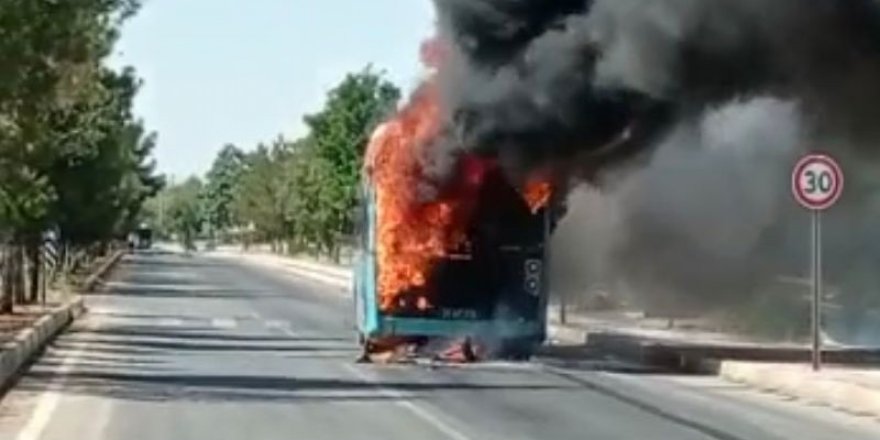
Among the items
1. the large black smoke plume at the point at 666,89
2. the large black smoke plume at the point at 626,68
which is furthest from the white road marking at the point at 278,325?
the large black smoke plume at the point at 626,68

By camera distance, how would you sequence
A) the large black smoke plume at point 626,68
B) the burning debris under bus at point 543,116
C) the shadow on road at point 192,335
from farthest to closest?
the shadow on road at point 192,335, the burning debris under bus at point 543,116, the large black smoke plume at point 626,68

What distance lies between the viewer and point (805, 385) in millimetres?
26734

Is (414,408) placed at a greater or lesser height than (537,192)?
lesser

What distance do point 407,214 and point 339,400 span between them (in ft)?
23.3

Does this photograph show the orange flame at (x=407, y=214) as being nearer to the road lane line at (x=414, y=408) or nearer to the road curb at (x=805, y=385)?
the road lane line at (x=414, y=408)

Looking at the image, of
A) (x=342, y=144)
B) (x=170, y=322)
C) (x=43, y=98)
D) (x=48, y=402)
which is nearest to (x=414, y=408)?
(x=48, y=402)

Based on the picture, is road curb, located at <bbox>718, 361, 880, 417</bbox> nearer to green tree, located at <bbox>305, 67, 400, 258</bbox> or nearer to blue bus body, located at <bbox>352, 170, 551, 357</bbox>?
blue bus body, located at <bbox>352, 170, 551, 357</bbox>

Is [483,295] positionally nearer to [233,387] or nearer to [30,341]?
[233,387]

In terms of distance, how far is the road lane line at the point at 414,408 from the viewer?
20734 mm

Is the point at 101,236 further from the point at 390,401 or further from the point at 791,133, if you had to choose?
the point at 390,401

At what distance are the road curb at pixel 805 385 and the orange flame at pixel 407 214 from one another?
4.11 meters

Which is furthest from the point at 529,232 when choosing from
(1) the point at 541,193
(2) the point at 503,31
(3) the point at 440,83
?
(2) the point at 503,31

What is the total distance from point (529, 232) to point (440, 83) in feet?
11.0

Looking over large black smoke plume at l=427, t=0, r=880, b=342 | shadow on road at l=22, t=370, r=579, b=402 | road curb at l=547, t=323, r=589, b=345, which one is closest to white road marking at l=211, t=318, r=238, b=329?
road curb at l=547, t=323, r=589, b=345
